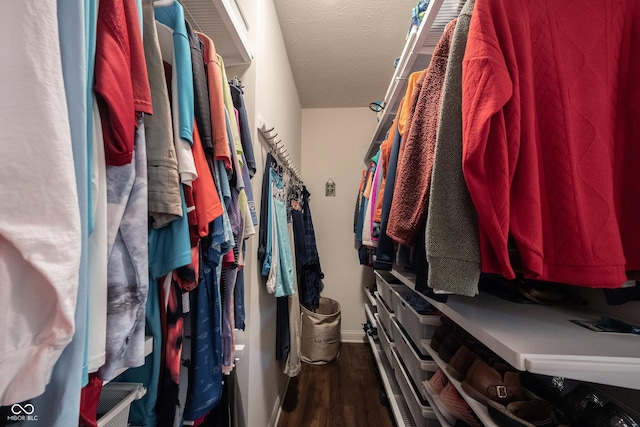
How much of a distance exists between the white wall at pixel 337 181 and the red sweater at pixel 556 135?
6.94 ft

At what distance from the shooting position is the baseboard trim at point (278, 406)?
4.48 feet

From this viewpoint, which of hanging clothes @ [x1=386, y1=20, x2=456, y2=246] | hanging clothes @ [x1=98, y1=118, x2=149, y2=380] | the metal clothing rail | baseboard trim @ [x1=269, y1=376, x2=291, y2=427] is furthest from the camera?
baseboard trim @ [x1=269, y1=376, x2=291, y2=427]

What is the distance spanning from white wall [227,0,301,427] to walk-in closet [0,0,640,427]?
7.7 inches

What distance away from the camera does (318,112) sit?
264 cm

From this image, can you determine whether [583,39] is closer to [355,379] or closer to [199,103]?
[199,103]

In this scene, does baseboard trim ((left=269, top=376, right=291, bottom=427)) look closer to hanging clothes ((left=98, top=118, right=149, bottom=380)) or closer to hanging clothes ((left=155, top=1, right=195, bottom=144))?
hanging clothes ((left=98, top=118, right=149, bottom=380))

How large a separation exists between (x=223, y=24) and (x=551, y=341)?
123 cm

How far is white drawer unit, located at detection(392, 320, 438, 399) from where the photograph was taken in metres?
0.91

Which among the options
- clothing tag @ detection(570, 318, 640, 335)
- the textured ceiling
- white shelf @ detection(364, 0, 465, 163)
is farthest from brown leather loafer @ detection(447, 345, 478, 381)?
the textured ceiling

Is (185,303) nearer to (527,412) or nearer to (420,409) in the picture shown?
(527,412)

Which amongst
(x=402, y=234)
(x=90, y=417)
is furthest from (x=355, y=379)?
(x=90, y=417)

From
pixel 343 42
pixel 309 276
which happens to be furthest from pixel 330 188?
pixel 343 42

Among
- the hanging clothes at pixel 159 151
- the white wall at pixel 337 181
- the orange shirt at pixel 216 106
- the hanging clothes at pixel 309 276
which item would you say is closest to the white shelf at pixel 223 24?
the orange shirt at pixel 216 106

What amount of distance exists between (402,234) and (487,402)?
1.38 ft
